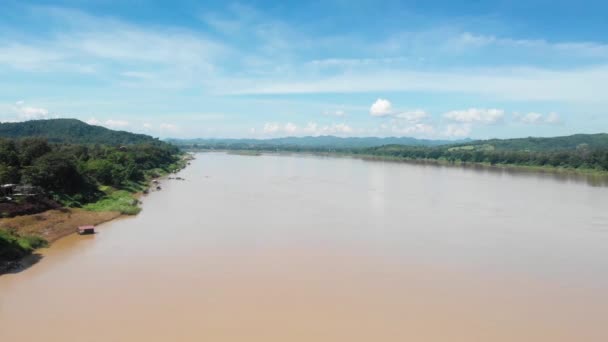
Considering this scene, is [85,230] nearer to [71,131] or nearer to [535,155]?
[535,155]

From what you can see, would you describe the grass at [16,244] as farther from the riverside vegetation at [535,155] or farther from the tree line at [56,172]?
the riverside vegetation at [535,155]

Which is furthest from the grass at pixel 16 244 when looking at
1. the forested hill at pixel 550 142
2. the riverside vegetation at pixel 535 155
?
the forested hill at pixel 550 142

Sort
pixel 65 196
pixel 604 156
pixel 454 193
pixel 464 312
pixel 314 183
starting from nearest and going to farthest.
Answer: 1. pixel 464 312
2. pixel 65 196
3. pixel 454 193
4. pixel 314 183
5. pixel 604 156

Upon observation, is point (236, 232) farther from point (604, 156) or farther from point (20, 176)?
point (604, 156)

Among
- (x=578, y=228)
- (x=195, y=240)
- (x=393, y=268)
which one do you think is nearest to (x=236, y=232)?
(x=195, y=240)

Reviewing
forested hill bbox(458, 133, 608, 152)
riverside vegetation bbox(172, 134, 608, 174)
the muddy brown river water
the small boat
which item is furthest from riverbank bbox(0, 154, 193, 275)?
forested hill bbox(458, 133, 608, 152)

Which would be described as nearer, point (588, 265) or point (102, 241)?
point (588, 265)
